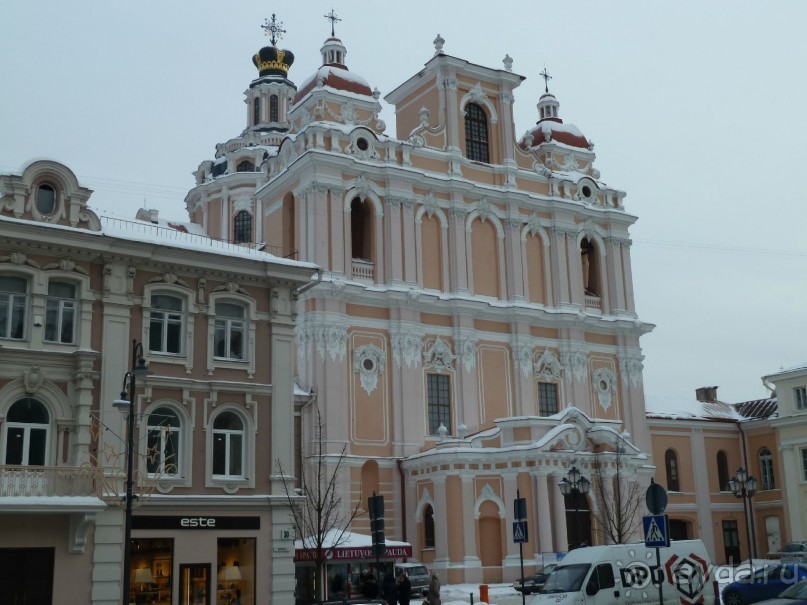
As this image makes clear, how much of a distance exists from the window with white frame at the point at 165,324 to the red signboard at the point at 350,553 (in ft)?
26.3

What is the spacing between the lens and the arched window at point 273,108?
7744cm

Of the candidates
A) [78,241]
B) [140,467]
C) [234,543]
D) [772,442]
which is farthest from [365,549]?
[772,442]

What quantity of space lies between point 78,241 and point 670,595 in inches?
715

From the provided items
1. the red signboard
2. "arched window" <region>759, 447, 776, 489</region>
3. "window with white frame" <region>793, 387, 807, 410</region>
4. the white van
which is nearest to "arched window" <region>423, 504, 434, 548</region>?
the red signboard

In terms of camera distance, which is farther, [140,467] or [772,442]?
[772,442]

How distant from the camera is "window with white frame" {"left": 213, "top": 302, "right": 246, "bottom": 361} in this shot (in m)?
30.9

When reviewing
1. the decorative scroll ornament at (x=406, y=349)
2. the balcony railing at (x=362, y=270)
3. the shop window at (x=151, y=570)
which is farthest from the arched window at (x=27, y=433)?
the balcony railing at (x=362, y=270)

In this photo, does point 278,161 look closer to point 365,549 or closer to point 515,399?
point 515,399

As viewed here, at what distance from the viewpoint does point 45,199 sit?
28625mm

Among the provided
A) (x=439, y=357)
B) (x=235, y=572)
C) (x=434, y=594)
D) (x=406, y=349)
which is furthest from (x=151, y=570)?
(x=439, y=357)

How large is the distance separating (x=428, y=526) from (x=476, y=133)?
20.9m

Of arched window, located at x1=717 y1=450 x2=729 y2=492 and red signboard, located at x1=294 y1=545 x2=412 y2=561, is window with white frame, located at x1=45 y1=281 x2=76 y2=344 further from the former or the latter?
arched window, located at x1=717 y1=450 x2=729 y2=492

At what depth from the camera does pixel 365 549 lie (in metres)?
35.7

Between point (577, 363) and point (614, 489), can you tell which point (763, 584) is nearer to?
point (614, 489)
